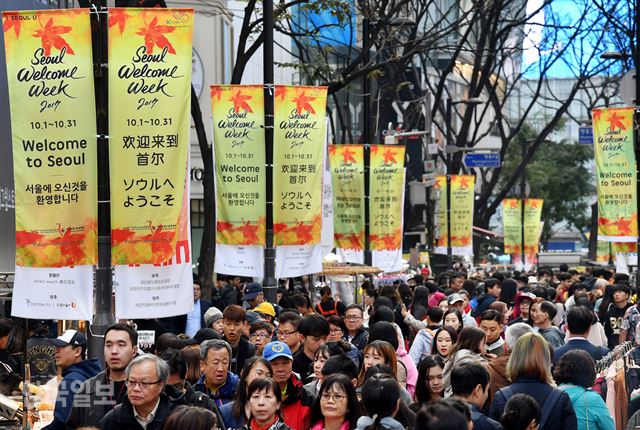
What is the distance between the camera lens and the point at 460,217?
3762 centimetres

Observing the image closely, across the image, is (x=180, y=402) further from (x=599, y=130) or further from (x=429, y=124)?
(x=429, y=124)

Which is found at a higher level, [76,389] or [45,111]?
[45,111]

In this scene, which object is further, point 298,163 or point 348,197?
point 348,197

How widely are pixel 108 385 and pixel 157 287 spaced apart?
7.58ft

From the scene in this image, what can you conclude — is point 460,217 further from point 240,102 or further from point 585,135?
point 240,102

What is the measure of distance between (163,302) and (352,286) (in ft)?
49.2

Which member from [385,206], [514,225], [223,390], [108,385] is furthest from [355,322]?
[514,225]

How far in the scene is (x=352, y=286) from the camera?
2578 centimetres

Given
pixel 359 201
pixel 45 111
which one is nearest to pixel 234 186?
pixel 45 111

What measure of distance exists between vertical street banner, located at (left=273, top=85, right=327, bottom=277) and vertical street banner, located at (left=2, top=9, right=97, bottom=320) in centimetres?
668

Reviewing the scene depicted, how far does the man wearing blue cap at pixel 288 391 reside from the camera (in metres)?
9.05

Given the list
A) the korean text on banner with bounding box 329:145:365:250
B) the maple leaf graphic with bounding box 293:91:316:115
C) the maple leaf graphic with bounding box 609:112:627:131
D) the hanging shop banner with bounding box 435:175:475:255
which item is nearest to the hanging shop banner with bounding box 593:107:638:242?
the maple leaf graphic with bounding box 609:112:627:131

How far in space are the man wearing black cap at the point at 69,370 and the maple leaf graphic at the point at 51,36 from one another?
224cm

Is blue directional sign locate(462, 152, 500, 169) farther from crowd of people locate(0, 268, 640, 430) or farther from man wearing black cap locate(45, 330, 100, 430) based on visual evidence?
man wearing black cap locate(45, 330, 100, 430)
